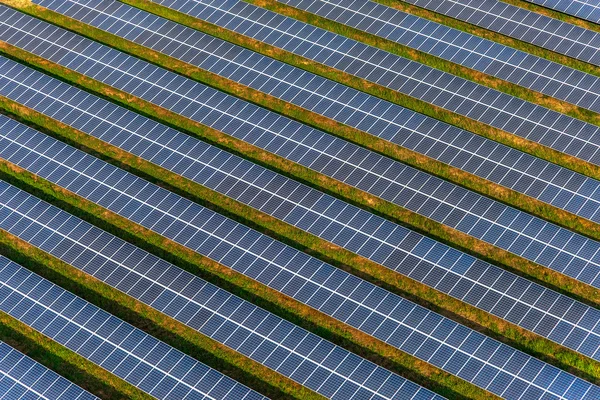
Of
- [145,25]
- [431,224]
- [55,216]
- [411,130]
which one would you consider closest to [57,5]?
[145,25]

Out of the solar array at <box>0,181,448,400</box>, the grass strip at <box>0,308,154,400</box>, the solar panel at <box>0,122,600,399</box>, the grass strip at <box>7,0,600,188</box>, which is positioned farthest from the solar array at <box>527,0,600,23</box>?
the grass strip at <box>0,308,154,400</box>

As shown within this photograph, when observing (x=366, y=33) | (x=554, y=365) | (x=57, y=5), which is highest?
(x=57, y=5)

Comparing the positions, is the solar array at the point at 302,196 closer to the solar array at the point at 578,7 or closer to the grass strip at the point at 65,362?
the solar array at the point at 578,7

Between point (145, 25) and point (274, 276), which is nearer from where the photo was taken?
point (274, 276)

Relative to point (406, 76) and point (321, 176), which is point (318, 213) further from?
point (406, 76)

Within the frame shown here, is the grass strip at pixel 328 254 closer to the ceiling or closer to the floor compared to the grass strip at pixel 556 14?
closer to the floor

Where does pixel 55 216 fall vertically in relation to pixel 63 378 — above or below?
above

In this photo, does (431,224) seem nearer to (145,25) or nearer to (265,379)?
(265,379)

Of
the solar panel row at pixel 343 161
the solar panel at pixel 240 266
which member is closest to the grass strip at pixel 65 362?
the solar panel at pixel 240 266
